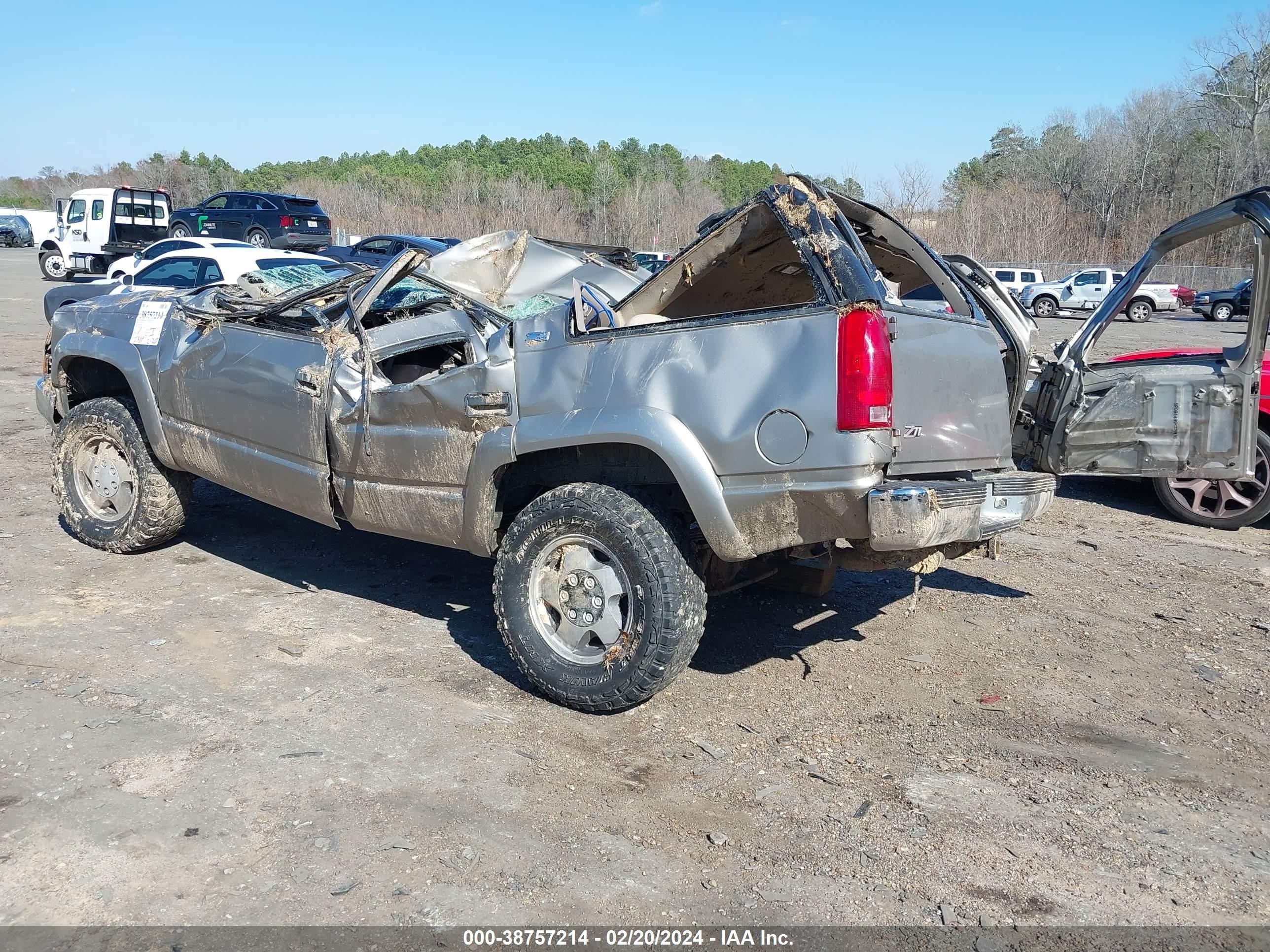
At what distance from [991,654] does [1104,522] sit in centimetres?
306

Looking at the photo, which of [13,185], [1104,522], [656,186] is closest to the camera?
[1104,522]

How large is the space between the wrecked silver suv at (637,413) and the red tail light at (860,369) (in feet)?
0.04

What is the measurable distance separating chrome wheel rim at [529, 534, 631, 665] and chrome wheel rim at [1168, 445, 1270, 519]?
4759 millimetres

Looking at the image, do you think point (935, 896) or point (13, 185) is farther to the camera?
point (13, 185)

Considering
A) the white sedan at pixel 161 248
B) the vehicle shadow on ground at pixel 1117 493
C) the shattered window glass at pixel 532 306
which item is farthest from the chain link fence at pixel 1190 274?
the shattered window glass at pixel 532 306

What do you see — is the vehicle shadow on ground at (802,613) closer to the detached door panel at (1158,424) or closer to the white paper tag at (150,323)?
the detached door panel at (1158,424)

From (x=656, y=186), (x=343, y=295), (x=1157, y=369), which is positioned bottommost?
(x=1157, y=369)

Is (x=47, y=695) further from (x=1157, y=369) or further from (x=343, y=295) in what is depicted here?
(x=1157, y=369)

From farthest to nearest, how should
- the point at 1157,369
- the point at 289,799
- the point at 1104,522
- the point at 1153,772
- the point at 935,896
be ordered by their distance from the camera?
the point at 1104,522
the point at 1157,369
the point at 1153,772
the point at 289,799
the point at 935,896

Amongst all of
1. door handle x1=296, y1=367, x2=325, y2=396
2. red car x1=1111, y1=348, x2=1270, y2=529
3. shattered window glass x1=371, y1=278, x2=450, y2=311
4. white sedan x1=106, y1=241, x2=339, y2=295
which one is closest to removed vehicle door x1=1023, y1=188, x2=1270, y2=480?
red car x1=1111, y1=348, x2=1270, y2=529

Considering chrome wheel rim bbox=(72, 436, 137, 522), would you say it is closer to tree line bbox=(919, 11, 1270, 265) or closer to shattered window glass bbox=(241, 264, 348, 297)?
shattered window glass bbox=(241, 264, 348, 297)

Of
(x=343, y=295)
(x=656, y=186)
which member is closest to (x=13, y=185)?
(x=656, y=186)

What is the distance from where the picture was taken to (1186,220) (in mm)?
5598

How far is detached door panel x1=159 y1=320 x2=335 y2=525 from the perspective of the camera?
4887 mm
